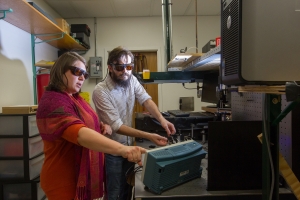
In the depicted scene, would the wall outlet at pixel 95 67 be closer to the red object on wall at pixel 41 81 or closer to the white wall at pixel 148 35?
the white wall at pixel 148 35

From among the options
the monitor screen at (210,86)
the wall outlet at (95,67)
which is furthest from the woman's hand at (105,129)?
the wall outlet at (95,67)

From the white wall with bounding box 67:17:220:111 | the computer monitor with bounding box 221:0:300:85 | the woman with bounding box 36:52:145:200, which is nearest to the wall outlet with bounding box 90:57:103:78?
the white wall with bounding box 67:17:220:111

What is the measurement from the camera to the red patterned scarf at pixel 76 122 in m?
1.04

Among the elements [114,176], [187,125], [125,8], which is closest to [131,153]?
[114,176]

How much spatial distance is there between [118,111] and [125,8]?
111 inches

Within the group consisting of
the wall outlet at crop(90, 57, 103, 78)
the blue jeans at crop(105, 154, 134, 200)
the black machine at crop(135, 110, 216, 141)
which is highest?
the wall outlet at crop(90, 57, 103, 78)

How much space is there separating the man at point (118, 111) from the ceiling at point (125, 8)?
2.36 metres

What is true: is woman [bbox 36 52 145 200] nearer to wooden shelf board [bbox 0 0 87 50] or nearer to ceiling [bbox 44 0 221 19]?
wooden shelf board [bbox 0 0 87 50]

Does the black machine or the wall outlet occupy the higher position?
the wall outlet

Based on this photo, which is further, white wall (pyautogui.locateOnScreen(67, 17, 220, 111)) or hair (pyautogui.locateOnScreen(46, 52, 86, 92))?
white wall (pyautogui.locateOnScreen(67, 17, 220, 111))

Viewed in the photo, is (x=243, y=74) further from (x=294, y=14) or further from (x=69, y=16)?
(x=69, y=16)

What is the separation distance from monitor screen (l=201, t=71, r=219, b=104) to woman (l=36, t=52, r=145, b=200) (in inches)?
58.9

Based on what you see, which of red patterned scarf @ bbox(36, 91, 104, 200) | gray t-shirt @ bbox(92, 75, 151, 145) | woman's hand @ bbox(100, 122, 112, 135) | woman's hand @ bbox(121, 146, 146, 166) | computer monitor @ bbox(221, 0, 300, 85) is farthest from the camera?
gray t-shirt @ bbox(92, 75, 151, 145)

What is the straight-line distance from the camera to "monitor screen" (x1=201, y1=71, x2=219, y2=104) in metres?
2.39
